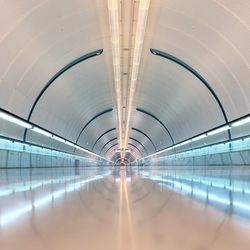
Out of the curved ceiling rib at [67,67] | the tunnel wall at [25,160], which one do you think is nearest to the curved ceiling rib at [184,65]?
the curved ceiling rib at [67,67]

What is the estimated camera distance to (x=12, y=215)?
14.1 feet

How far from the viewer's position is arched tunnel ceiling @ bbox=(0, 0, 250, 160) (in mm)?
11898

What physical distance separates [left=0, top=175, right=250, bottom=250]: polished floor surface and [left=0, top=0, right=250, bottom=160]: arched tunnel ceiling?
25.2ft

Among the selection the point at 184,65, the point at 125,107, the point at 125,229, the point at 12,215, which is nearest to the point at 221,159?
the point at 125,107

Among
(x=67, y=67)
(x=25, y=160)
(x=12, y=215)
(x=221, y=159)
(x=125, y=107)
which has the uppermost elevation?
(x=125, y=107)

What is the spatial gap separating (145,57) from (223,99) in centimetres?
474

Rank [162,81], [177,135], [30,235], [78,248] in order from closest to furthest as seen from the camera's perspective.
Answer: [78,248], [30,235], [162,81], [177,135]

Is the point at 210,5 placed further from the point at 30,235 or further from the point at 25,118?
the point at 25,118

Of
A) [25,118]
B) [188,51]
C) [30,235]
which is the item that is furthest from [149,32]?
[30,235]

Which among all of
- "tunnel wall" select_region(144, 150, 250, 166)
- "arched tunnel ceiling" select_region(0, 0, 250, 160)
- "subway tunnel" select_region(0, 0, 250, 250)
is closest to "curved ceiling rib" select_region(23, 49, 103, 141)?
"subway tunnel" select_region(0, 0, 250, 250)

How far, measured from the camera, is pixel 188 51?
1620 cm

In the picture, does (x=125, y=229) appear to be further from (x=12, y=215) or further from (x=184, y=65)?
(x=184, y=65)

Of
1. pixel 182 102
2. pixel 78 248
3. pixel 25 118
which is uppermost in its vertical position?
pixel 182 102

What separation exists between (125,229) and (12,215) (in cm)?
162
